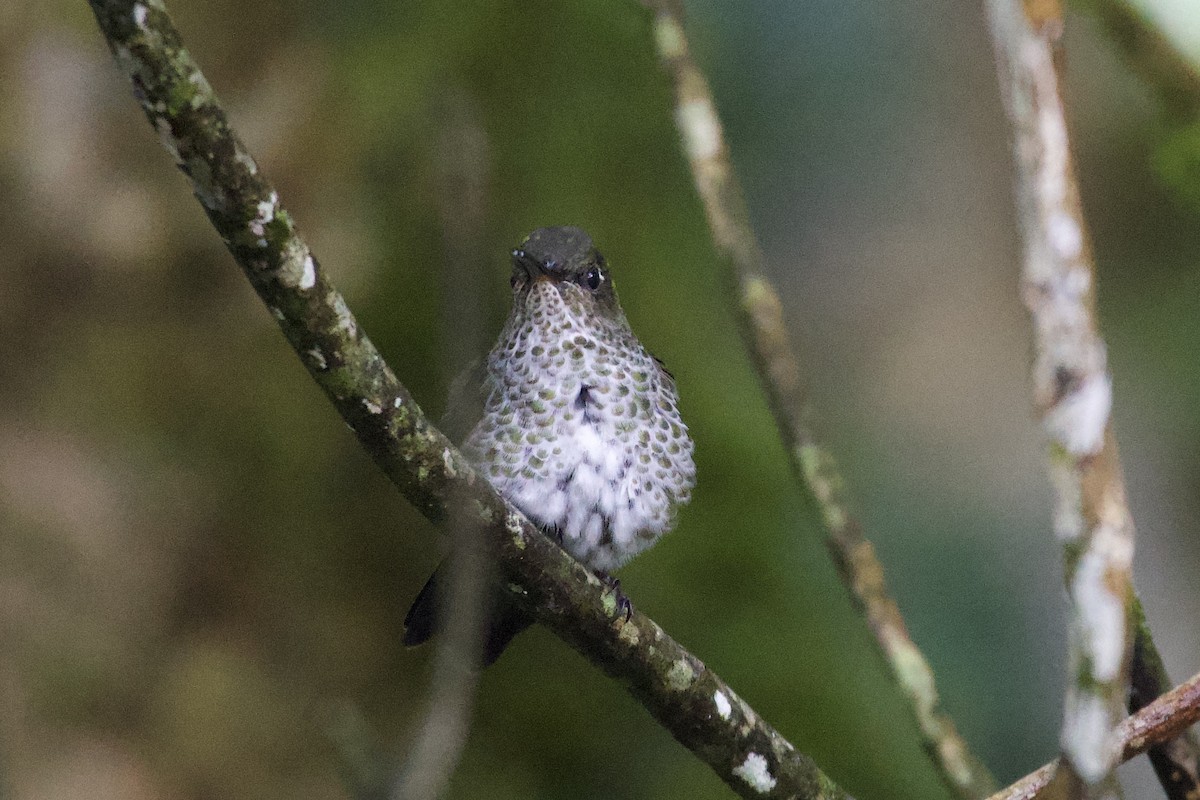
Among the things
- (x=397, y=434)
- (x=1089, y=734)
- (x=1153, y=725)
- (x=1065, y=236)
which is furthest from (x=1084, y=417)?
(x=397, y=434)

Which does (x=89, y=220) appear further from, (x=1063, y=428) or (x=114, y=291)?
(x=1063, y=428)

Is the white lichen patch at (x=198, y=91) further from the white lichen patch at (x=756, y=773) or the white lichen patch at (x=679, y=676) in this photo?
the white lichen patch at (x=756, y=773)

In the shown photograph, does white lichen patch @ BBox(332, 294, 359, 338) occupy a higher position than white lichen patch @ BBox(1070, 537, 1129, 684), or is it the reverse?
white lichen patch @ BBox(332, 294, 359, 338)

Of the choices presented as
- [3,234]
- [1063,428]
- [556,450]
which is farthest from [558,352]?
[3,234]

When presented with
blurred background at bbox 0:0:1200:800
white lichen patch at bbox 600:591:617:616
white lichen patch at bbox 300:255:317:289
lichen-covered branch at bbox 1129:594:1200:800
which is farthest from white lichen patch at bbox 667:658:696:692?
blurred background at bbox 0:0:1200:800

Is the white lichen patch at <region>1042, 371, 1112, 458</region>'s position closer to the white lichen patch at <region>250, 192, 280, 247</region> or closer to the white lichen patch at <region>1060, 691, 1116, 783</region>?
the white lichen patch at <region>1060, 691, 1116, 783</region>

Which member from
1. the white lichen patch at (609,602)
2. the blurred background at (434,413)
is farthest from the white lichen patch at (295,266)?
the blurred background at (434,413)
